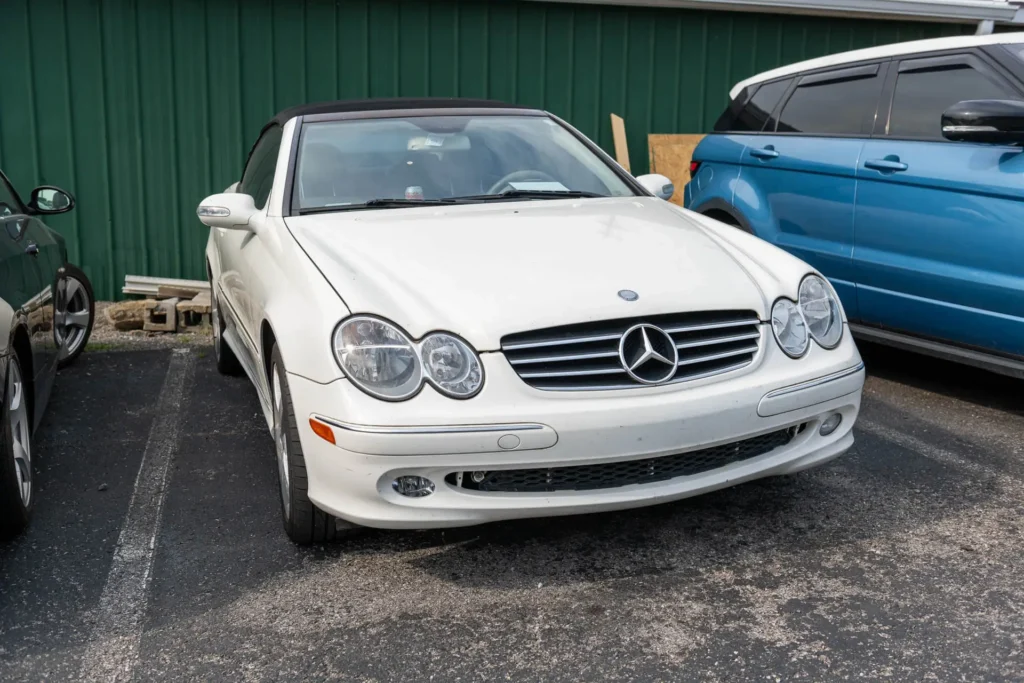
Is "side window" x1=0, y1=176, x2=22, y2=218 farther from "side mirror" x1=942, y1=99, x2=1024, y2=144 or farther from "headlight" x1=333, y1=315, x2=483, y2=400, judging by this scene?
"side mirror" x1=942, y1=99, x2=1024, y2=144

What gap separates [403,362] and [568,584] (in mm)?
889

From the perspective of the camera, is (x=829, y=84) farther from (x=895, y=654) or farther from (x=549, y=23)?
(x=895, y=654)

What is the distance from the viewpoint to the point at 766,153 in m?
6.00

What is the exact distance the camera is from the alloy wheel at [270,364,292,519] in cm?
345

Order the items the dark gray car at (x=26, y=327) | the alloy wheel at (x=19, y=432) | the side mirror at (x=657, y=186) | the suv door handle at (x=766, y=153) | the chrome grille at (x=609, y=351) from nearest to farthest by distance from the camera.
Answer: the chrome grille at (x=609, y=351) < the dark gray car at (x=26, y=327) < the alloy wheel at (x=19, y=432) < the side mirror at (x=657, y=186) < the suv door handle at (x=766, y=153)

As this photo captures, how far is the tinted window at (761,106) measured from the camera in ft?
20.5

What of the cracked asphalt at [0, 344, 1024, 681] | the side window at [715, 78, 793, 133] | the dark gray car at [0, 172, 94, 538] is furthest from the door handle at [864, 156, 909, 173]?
the dark gray car at [0, 172, 94, 538]

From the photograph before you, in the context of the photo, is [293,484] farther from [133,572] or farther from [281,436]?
[133,572]

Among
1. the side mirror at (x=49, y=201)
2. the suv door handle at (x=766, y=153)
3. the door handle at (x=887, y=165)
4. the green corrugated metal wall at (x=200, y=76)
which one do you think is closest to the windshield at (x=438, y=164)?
the door handle at (x=887, y=165)

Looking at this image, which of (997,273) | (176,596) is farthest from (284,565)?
(997,273)

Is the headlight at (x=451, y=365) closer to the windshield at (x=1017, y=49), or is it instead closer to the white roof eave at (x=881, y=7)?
the windshield at (x=1017, y=49)

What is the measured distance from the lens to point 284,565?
11.3ft

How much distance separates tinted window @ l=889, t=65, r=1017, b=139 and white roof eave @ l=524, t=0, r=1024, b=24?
3.38 m

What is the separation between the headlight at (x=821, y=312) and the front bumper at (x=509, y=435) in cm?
31
